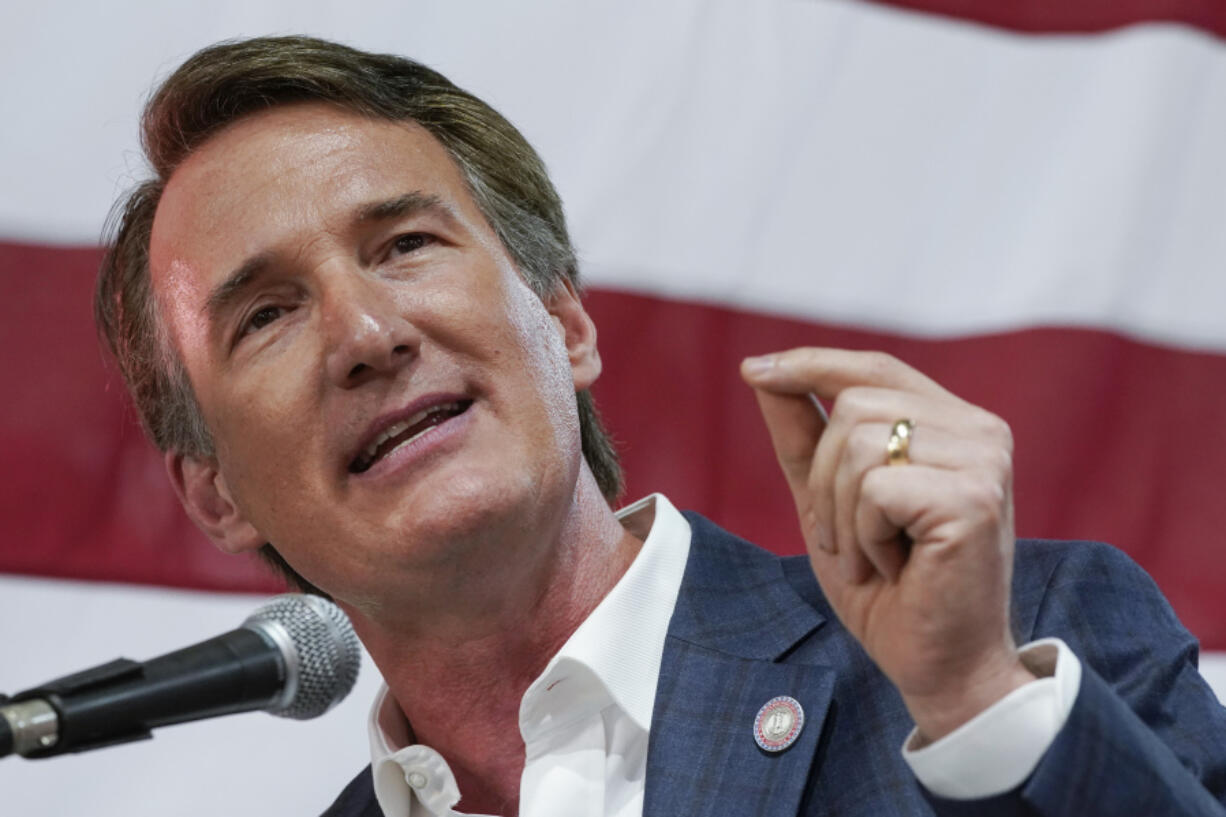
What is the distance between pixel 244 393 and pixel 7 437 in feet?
3.29

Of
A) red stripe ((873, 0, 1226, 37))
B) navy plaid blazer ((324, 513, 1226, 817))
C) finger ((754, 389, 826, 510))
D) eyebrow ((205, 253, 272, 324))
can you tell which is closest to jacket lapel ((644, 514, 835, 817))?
navy plaid blazer ((324, 513, 1226, 817))

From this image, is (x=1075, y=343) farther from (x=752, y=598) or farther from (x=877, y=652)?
(x=877, y=652)

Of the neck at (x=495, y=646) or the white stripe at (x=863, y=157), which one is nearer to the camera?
the neck at (x=495, y=646)

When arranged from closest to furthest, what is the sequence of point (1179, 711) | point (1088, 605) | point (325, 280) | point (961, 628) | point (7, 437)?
point (961, 628) < point (1179, 711) < point (1088, 605) < point (325, 280) < point (7, 437)

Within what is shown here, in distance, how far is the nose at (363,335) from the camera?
2018mm

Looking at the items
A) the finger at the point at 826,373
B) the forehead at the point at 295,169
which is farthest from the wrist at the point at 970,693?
the forehead at the point at 295,169

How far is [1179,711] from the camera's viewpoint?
5.69 feet

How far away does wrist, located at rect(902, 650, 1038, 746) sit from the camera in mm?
1466

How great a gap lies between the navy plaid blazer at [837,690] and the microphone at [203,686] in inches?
17.2

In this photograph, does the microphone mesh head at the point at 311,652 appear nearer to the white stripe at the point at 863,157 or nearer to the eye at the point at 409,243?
the eye at the point at 409,243

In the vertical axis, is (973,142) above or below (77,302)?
above

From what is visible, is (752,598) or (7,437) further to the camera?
(7,437)

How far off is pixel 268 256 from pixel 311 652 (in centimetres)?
69

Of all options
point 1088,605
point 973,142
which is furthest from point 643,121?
point 1088,605
